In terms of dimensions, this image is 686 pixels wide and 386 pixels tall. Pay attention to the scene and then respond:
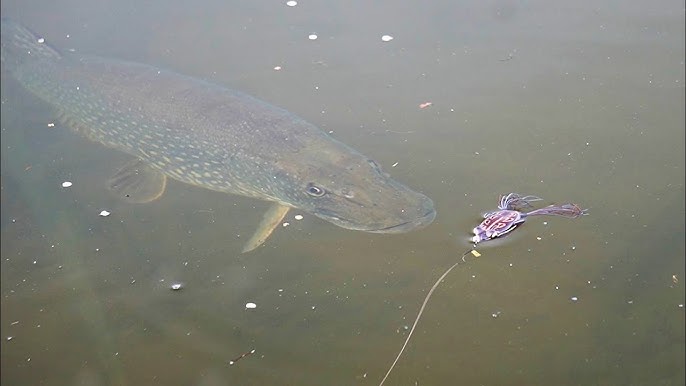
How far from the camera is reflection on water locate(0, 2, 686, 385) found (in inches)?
93.6

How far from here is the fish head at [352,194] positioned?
2813mm

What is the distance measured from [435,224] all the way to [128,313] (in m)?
1.46

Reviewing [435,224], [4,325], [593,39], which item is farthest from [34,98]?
[593,39]

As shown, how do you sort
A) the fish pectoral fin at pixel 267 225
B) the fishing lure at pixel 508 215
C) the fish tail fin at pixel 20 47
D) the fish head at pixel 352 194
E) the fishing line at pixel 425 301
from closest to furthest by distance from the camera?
1. the fishing line at pixel 425 301
2. the fishing lure at pixel 508 215
3. the fish head at pixel 352 194
4. the fish pectoral fin at pixel 267 225
5. the fish tail fin at pixel 20 47

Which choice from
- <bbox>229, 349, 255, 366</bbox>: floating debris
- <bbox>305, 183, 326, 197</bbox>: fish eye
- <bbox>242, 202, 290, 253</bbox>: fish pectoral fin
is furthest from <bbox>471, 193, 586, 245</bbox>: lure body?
<bbox>229, 349, 255, 366</bbox>: floating debris

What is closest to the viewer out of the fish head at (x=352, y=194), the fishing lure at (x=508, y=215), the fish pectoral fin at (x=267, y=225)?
the fishing lure at (x=508, y=215)

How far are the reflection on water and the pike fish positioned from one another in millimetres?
96

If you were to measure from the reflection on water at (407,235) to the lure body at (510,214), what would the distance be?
0.05 m

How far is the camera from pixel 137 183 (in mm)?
3506

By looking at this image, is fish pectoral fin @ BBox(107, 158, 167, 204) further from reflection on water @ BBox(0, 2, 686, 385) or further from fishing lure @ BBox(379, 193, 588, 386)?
fishing lure @ BBox(379, 193, 588, 386)

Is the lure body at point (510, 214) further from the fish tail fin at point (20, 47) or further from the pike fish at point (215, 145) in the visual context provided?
the fish tail fin at point (20, 47)

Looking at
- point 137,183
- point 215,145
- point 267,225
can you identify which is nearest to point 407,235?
point 267,225

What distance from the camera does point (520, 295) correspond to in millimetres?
Answer: 2486

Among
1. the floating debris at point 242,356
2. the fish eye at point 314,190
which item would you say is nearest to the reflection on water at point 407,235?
the floating debris at point 242,356
